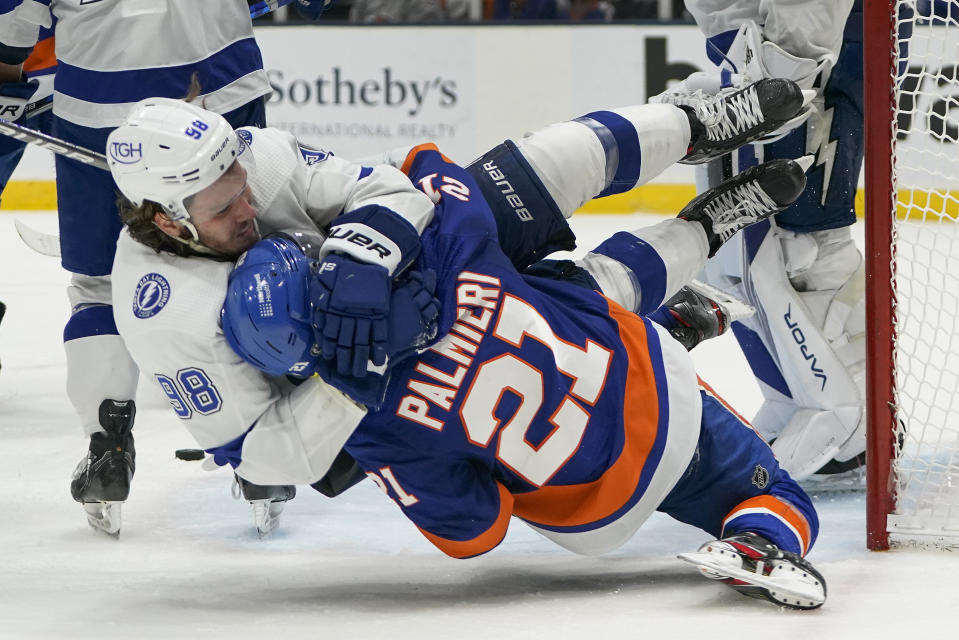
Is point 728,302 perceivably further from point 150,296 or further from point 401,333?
point 150,296

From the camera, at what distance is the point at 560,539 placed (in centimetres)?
212

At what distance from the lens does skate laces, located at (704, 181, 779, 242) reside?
2447mm

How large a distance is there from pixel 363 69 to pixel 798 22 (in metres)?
4.42

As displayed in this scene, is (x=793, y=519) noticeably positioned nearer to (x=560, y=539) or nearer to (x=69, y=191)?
(x=560, y=539)

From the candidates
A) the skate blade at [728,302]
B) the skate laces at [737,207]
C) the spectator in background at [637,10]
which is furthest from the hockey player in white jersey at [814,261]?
the spectator in background at [637,10]

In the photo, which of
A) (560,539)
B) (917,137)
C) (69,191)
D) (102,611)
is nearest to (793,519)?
(560,539)

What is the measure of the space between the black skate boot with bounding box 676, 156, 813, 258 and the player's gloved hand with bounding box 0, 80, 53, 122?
1.77m

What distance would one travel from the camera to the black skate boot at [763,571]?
192 centimetres

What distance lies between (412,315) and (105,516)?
1.00m

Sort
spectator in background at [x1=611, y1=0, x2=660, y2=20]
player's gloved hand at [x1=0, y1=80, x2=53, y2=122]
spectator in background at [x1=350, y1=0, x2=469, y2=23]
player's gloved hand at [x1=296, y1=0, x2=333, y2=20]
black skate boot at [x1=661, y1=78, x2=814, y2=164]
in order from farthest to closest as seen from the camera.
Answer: spectator in background at [x1=350, y1=0, x2=469, y2=23], spectator in background at [x1=611, y1=0, x2=660, y2=20], player's gloved hand at [x1=0, y1=80, x2=53, y2=122], player's gloved hand at [x1=296, y1=0, x2=333, y2=20], black skate boot at [x1=661, y1=78, x2=814, y2=164]

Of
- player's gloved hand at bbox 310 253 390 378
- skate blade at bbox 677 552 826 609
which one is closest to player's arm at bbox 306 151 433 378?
player's gloved hand at bbox 310 253 390 378

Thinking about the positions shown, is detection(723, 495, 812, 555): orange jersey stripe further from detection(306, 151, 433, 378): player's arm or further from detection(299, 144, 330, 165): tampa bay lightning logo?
detection(299, 144, 330, 165): tampa bay lightning logo

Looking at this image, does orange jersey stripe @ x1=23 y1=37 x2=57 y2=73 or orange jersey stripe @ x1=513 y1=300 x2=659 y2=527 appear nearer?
orange jersey stripe @ x1=513 y1=300 x2=659 y2=527

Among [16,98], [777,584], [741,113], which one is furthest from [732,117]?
[16,98]
